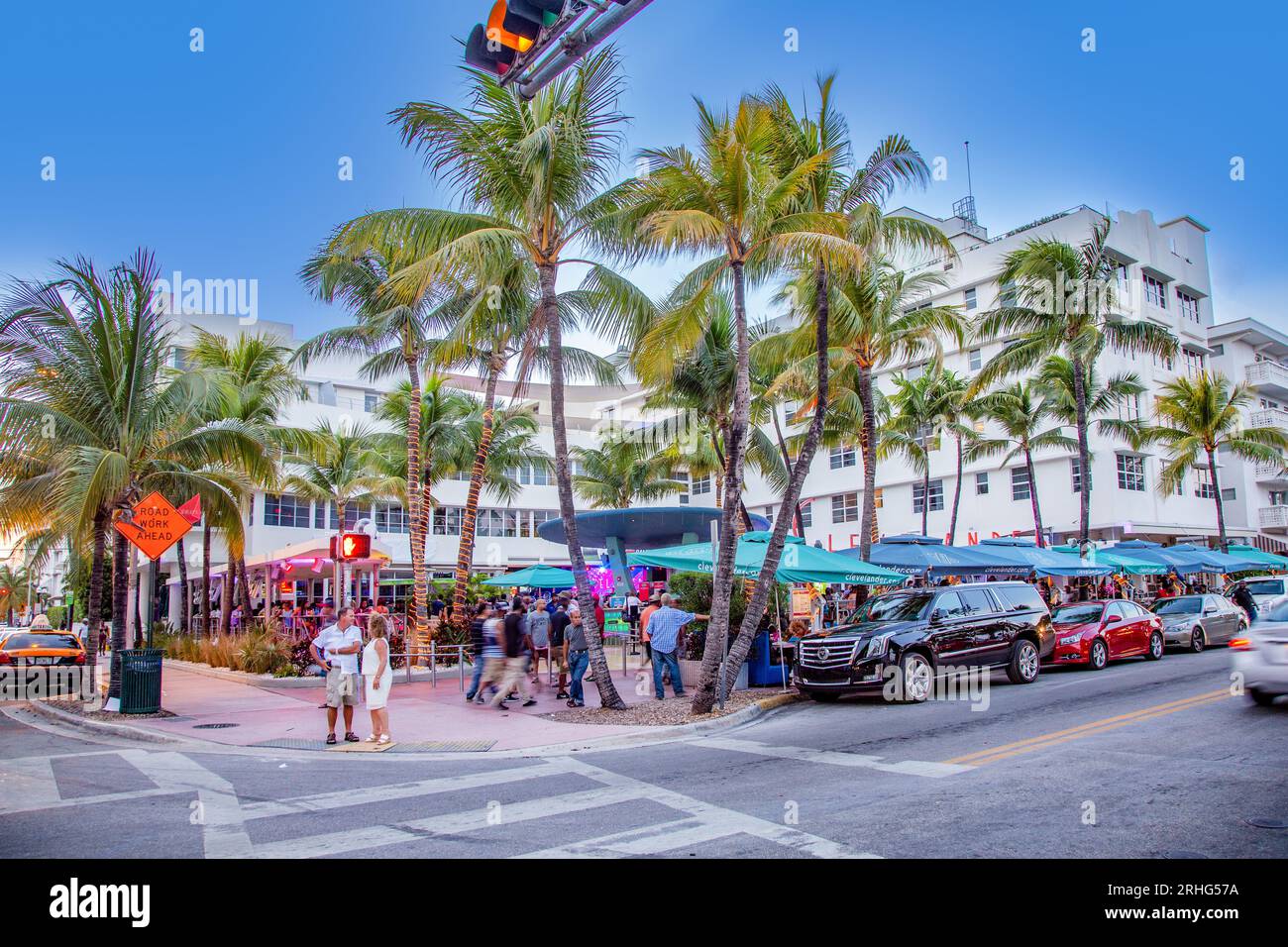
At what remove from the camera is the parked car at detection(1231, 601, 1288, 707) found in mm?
10492

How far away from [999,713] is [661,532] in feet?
46.8

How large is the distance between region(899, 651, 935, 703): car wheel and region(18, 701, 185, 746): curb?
10.3 metres

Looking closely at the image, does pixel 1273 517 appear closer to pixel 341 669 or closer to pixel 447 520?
pixel 447 520

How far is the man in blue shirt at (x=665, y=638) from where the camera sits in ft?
49.2

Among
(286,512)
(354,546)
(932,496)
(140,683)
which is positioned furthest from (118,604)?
(932,496)

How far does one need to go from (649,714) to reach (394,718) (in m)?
4.05

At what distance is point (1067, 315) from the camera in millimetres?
27641

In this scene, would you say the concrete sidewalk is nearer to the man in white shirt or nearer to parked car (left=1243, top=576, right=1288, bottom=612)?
the man in white shirt

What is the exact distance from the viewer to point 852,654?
14008 millimetres

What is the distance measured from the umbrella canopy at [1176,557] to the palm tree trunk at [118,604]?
2801 cm

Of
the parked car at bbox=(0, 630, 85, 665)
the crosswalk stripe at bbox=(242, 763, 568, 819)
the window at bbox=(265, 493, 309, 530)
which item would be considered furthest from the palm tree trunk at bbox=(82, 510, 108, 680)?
the window at bbox=(265, 493, 309, 530)
